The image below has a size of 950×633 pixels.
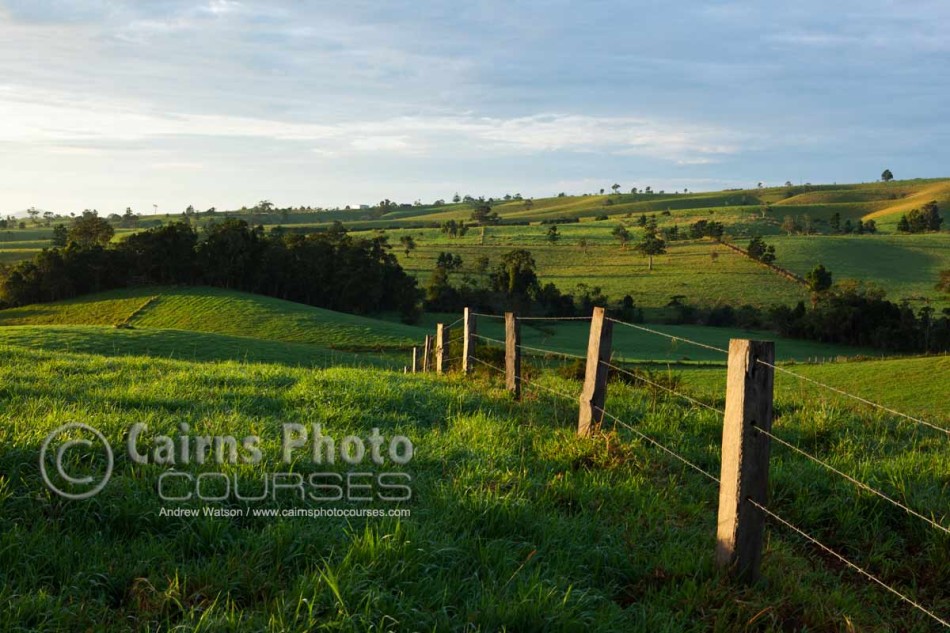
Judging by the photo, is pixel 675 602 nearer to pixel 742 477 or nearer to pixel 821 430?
pixel 742 477

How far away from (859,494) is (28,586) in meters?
6.99

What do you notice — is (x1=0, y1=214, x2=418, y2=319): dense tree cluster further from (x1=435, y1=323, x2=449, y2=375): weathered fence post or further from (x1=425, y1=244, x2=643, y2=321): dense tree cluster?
(x1=435, y1=323, x2=449, y2=375): weathered fence post

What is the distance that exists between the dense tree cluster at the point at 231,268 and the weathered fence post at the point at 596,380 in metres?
68.7

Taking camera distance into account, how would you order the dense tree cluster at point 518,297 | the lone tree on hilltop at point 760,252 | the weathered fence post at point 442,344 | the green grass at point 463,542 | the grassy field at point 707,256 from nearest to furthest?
the green grass at point 463,542 → the weathered fence post at point 442,344 → the dense tree cluster at point 518,297 → the grassy field at point 707,256 → the lone tree on hilltop at point 760,252

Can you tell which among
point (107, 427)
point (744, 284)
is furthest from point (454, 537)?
point (744, 284)

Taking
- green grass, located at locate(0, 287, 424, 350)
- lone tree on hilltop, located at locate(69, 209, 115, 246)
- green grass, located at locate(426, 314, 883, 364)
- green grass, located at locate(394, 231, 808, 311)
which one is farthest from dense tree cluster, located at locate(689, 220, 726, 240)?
lone tree on hilltop, located at locate(69, 209, 115, 246)

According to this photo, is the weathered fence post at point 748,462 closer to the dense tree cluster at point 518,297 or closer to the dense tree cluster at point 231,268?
Answer: the dense tree cluster at point 231,268

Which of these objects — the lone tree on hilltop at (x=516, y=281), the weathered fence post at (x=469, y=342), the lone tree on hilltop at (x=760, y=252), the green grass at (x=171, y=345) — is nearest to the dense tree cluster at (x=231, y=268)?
the lone tree on hilltop at (x=516, y=281)

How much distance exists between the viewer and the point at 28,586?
4148 millimetres

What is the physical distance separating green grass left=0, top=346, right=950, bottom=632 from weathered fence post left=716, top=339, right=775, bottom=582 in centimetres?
Answer: 22

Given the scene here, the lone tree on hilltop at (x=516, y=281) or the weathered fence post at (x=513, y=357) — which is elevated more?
the weathered fence post at (x=513, y=357)

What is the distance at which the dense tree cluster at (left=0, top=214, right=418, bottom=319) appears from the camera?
7131 centimetres

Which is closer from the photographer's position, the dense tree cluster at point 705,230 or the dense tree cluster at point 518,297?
the dense tree cluster at point 518,297

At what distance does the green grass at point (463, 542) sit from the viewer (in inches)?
161
